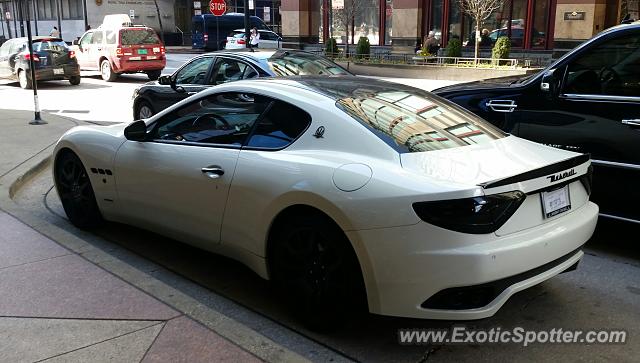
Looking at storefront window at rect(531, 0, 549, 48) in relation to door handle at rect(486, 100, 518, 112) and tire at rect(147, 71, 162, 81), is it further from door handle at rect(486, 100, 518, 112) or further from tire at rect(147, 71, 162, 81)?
door handle at rect(486, 100, 518, 112)

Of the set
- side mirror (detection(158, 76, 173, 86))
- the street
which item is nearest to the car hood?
the street

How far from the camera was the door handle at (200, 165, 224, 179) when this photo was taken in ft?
13.8

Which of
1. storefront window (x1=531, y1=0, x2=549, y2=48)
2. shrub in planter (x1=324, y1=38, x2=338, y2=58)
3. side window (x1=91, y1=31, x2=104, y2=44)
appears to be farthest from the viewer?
shrub in planter (x1=324, y1=38, x2=338, y2=58)

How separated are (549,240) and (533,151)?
75 cm

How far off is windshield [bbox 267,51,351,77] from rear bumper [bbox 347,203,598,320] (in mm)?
5280

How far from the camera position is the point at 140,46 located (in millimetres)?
22047

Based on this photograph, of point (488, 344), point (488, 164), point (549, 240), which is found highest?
point (488, 164)

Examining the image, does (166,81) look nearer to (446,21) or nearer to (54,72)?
(54,72)

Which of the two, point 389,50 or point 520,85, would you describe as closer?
point 520,85

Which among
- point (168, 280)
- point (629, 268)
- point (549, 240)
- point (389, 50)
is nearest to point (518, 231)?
point (549, 240)

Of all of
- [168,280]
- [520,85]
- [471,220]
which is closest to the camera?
[471,220]

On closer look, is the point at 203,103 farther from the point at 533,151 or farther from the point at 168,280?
the point at 533,151

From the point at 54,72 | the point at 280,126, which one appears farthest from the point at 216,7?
the point at 280,126

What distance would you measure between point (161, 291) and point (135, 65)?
19.1 m
